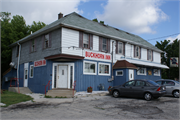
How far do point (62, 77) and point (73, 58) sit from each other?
87.1 inches

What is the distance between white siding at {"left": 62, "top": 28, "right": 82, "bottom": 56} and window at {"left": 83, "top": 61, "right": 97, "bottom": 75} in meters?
1.36

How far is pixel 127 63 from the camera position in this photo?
18.2 m

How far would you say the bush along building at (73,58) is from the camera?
15.6m

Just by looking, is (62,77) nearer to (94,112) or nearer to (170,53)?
(94,112)

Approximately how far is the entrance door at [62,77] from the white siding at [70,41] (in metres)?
1.75

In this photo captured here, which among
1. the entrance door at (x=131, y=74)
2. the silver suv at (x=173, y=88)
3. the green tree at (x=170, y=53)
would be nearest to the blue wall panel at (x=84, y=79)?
the entrance door at (x=131, y=74)

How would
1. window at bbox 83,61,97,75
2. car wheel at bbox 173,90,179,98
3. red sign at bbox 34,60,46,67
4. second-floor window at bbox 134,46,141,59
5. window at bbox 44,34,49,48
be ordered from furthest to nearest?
second-floor window at bbox 134,46,141,59 < window at bbox 44,34,49,48 < red sign at bbox 34,60,46,67 < window at bbox 83,61,97,75 < car wheel at bbox 173,90,179,98

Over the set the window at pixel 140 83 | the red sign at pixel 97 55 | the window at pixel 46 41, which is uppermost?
the window at pixel 46 41

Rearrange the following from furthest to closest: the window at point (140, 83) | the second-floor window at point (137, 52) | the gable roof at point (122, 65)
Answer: the second-floor window at point (137, 52), the gable roof at point (122, 65), the window at point (140, 83)

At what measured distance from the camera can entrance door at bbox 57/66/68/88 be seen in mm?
15753

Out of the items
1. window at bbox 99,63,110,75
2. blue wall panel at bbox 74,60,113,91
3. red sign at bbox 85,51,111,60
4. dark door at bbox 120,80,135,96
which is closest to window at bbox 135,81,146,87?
dark door at bbox 120,80,135,96

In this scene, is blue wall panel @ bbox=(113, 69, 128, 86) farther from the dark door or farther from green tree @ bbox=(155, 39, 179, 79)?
green tree @ bbox=(155, 39, 179, 79)

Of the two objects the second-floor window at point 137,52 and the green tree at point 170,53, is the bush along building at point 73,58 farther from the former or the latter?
the green tree at point 170,53

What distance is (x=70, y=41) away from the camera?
1557 centimetres
